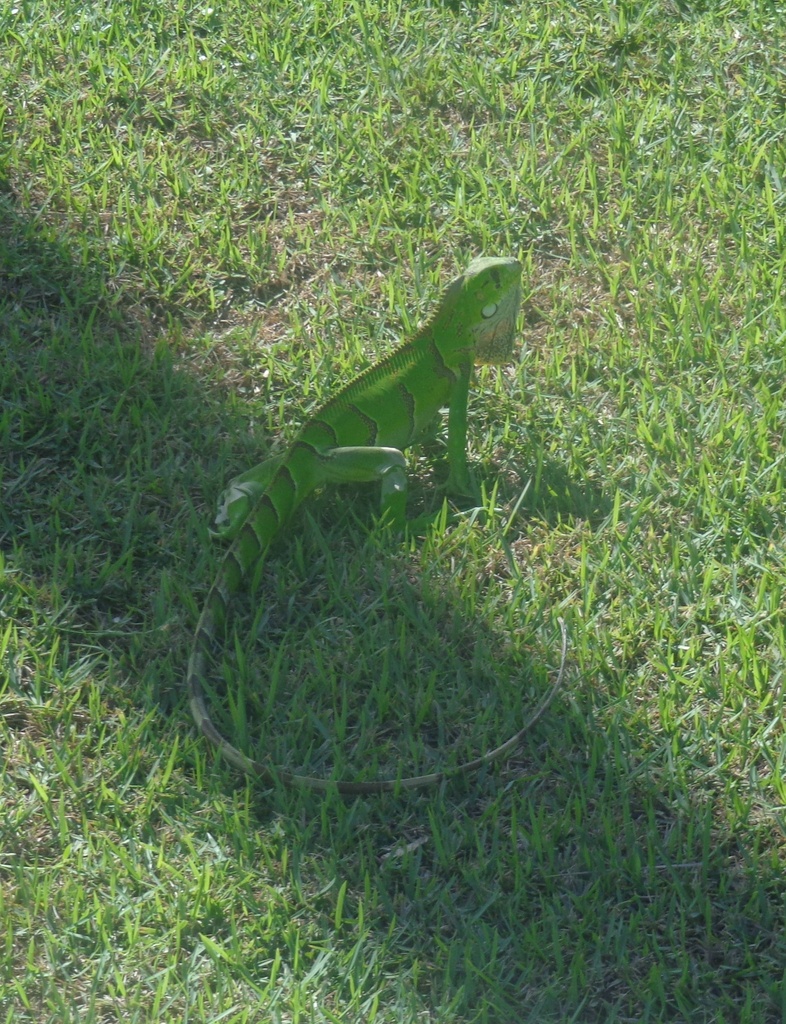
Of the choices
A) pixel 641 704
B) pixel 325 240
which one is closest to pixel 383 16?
pixel 325 240

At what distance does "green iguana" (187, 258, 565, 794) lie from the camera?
3697mm

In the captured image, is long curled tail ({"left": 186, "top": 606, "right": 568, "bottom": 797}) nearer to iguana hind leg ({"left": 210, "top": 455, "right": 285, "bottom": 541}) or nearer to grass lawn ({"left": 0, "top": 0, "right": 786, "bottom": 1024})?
grass lawn ({"left": 0, "top": 0, "right": 786, "bottom": 1024})

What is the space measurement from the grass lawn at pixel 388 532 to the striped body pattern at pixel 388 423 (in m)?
0.13

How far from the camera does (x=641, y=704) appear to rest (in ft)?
11.3

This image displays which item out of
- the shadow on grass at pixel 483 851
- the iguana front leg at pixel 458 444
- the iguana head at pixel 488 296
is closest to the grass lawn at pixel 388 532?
the shadow on grass at pixel 483 851

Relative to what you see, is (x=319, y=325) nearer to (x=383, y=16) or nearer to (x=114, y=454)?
(x=114, y=454)

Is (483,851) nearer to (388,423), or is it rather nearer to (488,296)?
(388,423)

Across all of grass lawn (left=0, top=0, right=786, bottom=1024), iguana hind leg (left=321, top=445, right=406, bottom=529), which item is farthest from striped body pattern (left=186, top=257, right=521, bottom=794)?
grass lawn (left=0, top=0, right=786, bottom=1024)

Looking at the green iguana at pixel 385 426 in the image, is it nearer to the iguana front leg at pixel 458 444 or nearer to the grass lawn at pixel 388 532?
→ the iguana front leg at pixel 458 444

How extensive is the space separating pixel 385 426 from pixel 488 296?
0.54 meters

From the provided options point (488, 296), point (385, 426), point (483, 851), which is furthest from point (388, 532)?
point (483, 851)

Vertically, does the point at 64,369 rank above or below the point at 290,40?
below

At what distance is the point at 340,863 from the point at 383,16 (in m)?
4.13

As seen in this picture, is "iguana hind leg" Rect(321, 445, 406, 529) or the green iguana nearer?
the green iguana
